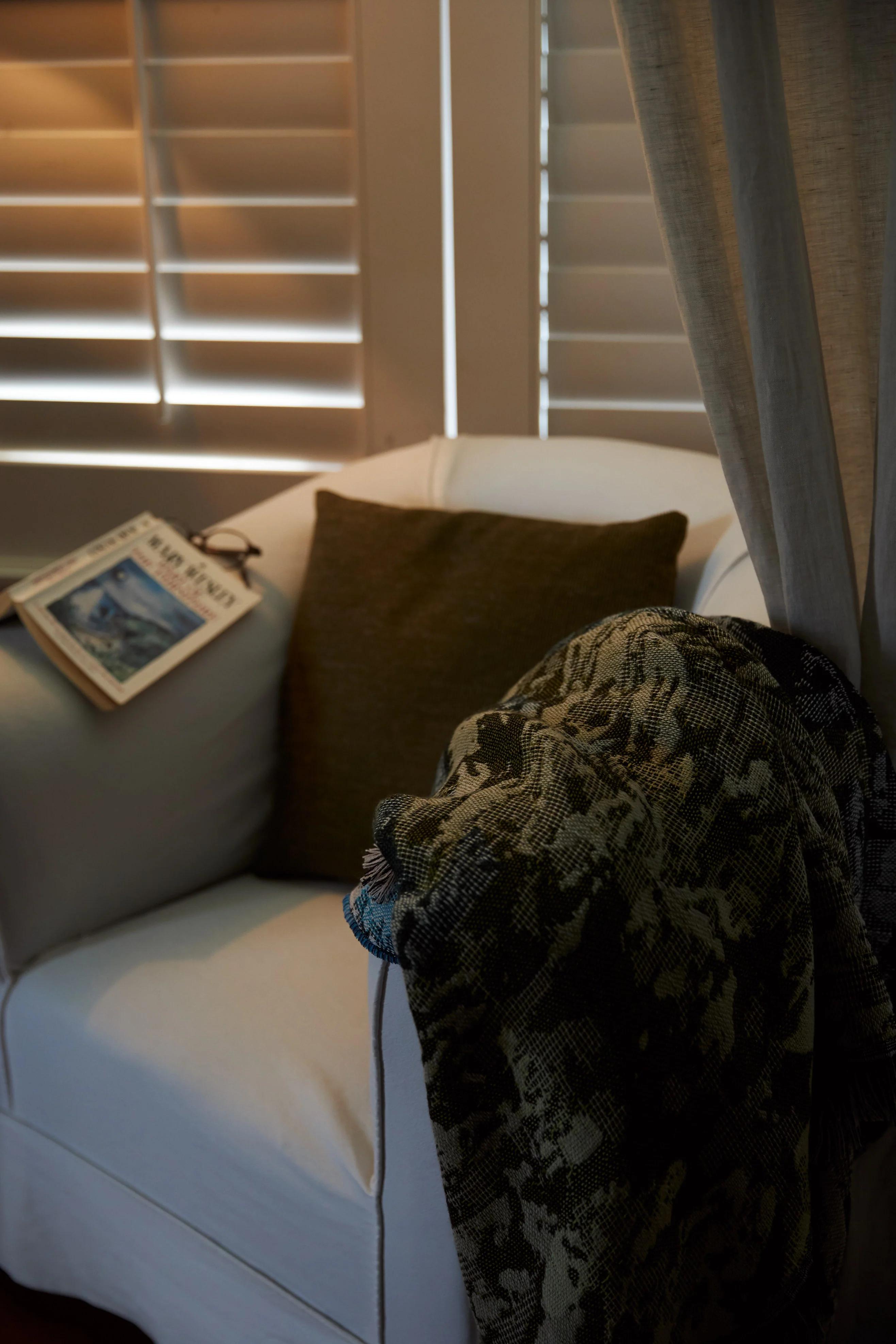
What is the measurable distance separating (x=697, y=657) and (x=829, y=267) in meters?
0.28

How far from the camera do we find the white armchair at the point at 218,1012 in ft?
2.68

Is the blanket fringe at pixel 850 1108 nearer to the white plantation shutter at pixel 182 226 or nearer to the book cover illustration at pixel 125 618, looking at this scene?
the book cover illustration at pixel 125 618

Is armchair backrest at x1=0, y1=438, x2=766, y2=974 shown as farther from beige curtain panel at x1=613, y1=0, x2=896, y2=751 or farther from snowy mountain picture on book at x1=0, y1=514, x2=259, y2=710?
beige curtain panel at x1=613, y1=0, x2=896, y2=751

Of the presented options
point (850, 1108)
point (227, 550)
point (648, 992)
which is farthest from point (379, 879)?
point (227, 550)

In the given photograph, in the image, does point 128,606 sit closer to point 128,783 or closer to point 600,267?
point 128,783

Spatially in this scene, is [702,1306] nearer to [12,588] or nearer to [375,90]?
[12,588]

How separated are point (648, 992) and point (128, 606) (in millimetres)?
773

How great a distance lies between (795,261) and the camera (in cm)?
70

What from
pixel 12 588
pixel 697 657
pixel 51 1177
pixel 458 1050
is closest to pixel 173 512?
pixel 12 588

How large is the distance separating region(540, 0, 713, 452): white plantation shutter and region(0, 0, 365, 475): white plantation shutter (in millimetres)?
273

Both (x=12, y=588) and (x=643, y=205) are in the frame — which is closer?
(x=12, y=588)

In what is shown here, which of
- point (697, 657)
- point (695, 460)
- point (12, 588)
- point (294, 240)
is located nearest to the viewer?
point (697, 657)

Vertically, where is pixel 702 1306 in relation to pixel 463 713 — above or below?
below

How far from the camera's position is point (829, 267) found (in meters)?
0.74
